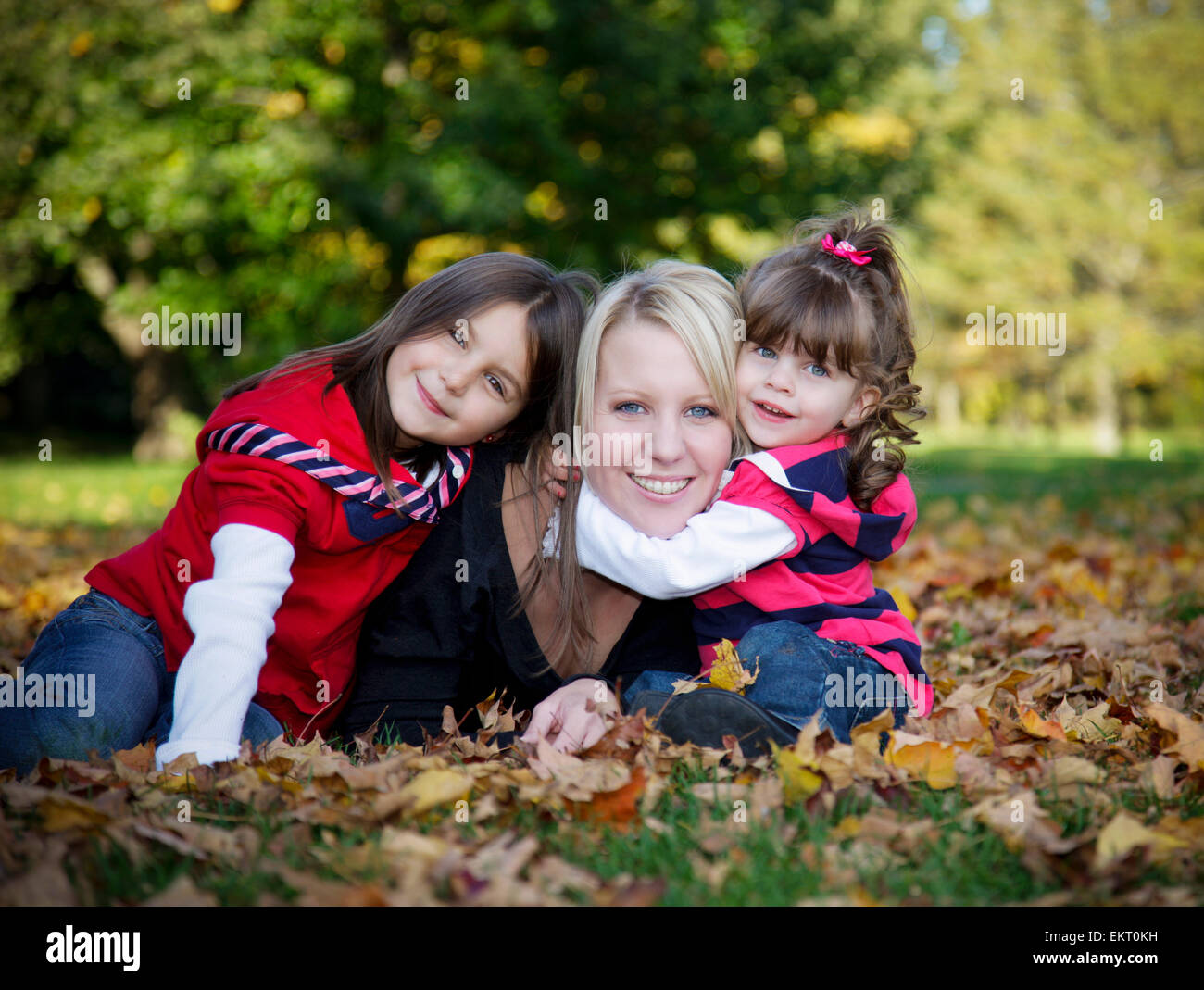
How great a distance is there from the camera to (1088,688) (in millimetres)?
3277

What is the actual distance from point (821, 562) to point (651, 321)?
33.2 inches

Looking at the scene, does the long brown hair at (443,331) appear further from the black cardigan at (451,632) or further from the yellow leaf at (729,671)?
the yellow leaf at (729,671)

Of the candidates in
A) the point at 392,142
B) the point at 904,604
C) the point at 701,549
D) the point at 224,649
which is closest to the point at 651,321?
the point at 701,549

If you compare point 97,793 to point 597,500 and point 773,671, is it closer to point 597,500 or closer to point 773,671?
point 597,500

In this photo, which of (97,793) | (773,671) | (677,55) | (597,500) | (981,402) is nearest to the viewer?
(97,793)

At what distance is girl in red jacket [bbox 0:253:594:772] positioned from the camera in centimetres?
273

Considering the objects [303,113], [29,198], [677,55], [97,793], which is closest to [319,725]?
[97,793]

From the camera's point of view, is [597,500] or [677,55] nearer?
[597,500]

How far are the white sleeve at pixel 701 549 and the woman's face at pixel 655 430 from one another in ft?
0.36

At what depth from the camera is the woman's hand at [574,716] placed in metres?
2.78

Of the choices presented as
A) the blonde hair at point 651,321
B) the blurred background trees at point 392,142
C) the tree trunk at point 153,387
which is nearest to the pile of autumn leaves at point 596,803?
the blonde hair at point 651,321

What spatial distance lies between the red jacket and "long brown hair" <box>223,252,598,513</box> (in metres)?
0.05
